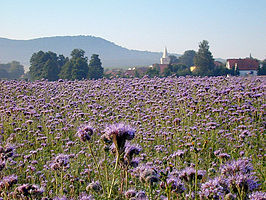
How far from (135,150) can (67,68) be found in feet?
140

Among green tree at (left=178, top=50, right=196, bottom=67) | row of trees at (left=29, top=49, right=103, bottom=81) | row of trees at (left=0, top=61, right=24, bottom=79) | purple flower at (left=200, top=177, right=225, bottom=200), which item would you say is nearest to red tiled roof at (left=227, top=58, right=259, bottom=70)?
green tree at (left=178, top=50, right=196, bottom=67)

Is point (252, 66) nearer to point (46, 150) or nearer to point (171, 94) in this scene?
point (171, 94)

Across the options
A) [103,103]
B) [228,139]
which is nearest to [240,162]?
[228,139]

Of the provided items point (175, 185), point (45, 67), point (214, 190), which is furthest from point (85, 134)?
point (45, 67)

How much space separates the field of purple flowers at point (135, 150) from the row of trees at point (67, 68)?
29631mm

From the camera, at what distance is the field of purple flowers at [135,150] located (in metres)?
2.86

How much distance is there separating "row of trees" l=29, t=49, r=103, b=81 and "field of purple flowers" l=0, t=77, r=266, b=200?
29631 mm

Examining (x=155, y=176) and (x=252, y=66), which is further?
(x=252, y=66)

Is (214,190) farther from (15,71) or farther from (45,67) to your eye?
(15,71)

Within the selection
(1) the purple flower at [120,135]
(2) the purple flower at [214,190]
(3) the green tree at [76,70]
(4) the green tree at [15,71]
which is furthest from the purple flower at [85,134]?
(4) the green tree at [15,71]

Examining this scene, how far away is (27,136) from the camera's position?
7.96 meters

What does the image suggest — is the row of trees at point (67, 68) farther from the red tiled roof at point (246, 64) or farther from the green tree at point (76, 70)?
the red tiled roof at point (246, 64)

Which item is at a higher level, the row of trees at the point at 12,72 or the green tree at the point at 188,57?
the green tree at the point at 188,57

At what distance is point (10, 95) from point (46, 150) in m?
6.05
